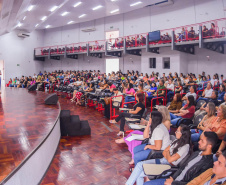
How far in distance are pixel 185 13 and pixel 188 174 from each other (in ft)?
44.6

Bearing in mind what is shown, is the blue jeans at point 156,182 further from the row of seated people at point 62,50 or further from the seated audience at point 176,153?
the row of seated people at point 62,50

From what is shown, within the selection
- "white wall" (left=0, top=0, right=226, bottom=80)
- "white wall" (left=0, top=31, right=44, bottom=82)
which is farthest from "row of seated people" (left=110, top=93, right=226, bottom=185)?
"white wall" (left=0, top=31, right=44, bottom=82)

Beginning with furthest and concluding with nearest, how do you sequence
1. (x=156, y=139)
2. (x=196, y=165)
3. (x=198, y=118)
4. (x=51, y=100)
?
(x=51, y=100) < (x=198, y=118) < (x=156, y=139) < (x=196, y=165)

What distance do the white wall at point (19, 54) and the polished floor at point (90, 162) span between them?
1732 cm

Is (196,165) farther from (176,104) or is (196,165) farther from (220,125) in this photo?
(176,104)

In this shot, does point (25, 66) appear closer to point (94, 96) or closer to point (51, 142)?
point (94, 96)

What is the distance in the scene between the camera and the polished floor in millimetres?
3256

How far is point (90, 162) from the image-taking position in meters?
3.84

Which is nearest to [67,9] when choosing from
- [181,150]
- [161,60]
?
[161,60]

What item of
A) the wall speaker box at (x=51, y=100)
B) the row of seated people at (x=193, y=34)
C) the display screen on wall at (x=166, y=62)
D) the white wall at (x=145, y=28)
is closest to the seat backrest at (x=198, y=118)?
the wall speaker box at (x=51, y=100)

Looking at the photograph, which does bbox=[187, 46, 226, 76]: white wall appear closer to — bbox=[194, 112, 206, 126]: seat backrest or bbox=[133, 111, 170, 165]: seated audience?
bbox=[194, 112, 206, 126]: seat backrest

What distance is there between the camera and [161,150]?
3131 mm

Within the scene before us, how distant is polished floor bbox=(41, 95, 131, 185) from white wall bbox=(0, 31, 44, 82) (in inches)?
682

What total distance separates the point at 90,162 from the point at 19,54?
19.6 m
